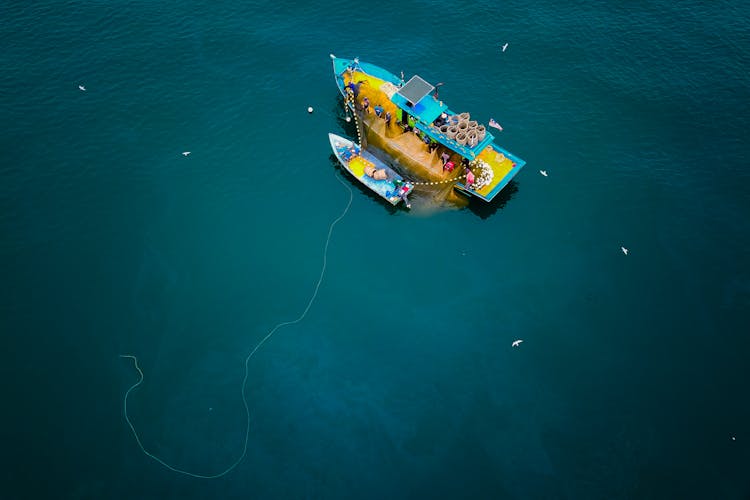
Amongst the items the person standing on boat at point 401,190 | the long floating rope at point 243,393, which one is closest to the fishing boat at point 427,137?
the person standing on boat at point 401,190

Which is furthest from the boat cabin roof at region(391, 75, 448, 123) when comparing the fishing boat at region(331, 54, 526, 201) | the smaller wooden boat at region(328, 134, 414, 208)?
the smaller wooden boat at region(328, 134, 414, 208)

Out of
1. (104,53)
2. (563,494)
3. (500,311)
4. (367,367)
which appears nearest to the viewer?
(563,494)

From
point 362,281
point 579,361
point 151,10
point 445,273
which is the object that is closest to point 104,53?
point 151,10

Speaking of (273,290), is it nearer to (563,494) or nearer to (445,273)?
(445,273)

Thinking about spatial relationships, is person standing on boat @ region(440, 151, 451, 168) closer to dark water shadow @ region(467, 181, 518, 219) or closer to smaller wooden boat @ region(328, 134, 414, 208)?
smaller wooden boat @ region(328, 134, 414, 208)

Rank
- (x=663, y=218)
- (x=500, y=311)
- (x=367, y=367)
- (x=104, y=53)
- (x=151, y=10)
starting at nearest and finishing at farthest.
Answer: (x=367, y=367)
(x=500, y=311)
(x=663, y=218)
(x=104, y=53)
(x=151, y=10)

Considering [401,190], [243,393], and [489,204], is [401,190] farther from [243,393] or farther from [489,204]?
[243,393]

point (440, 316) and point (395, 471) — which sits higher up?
point (440, 316)
